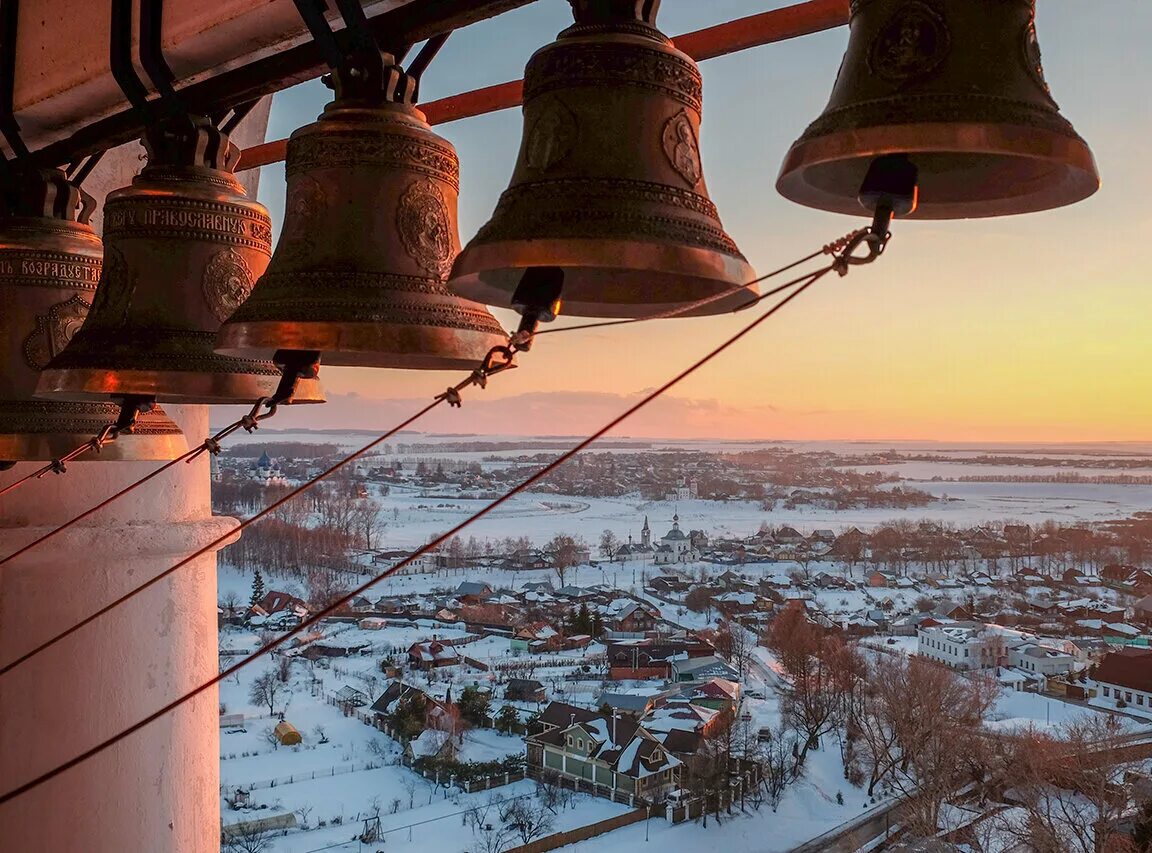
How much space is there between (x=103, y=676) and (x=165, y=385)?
1.13m

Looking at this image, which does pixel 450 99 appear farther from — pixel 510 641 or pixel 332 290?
pixel 510 641

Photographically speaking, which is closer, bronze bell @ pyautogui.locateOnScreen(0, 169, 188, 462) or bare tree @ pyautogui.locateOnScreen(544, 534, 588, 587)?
bronze bell @ pyautogui.locateOnScreen(0, 169, 188, 462)

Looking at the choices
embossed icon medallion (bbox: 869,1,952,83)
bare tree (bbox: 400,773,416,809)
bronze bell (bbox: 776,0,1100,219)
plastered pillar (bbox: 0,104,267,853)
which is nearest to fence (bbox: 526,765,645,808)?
bare tree (bbox: 400,773,416,809)

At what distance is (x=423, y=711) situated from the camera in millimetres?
6926

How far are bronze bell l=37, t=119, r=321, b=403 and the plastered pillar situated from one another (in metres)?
0.85

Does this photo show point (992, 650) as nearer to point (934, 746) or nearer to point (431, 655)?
point (934, 746)

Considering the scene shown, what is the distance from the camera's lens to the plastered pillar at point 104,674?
7.80ft

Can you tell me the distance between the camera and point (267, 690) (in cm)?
718

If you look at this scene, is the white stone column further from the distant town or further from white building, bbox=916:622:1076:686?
white building, bbox=916:622:1076:686

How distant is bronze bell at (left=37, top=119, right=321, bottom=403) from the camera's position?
1.63 metres

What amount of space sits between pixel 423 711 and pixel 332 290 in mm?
5972

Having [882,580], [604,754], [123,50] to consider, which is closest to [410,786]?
[604,754]

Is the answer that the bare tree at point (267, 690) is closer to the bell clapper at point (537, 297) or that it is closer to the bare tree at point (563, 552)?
the bare tree at point (563, 552)

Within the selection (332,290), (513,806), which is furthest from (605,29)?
(513,806)
